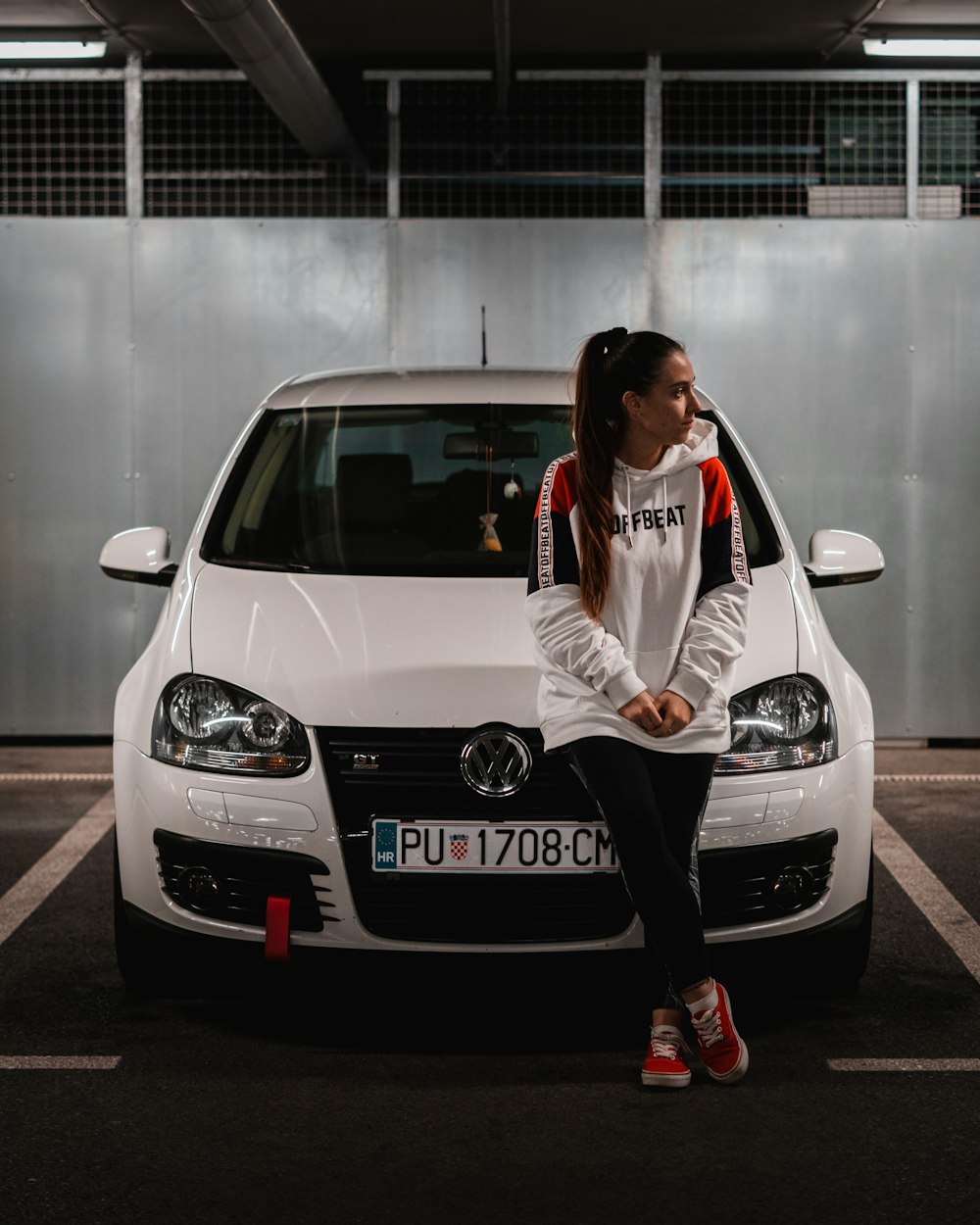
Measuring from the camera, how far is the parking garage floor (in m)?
3.00

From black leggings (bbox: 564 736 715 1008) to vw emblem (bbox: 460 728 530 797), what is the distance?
152mm

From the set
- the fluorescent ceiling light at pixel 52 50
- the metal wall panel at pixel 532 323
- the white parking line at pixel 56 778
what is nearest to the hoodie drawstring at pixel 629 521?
the white parking line at pixel 56 778

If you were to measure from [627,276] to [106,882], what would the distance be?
432 cm

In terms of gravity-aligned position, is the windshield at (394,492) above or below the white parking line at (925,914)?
above

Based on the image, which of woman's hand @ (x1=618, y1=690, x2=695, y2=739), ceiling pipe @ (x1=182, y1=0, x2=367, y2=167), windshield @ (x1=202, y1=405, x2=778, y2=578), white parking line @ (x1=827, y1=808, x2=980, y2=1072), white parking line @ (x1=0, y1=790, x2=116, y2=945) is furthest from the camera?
ceiling pipe @ (x1=182, y1=0, x2=367, y2=167)

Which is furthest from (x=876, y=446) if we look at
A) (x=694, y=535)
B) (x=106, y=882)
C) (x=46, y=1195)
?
(x=46, y=1195)

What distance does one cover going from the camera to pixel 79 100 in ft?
28.9

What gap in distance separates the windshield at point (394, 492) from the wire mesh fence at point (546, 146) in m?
3.80

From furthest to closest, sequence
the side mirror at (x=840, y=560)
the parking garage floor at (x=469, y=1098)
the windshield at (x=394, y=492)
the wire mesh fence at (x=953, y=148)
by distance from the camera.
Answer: the wire mesh fence at (x=953, y=148) → the side mirror at (x=840, y=560) → the windshield at (x=394, y=492) → the parking garage floor at (x=469, y=1098)

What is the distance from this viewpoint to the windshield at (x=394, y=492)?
4430mm

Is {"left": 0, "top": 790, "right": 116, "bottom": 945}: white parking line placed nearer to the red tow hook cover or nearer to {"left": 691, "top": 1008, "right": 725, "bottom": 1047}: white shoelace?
the red tow hook cover

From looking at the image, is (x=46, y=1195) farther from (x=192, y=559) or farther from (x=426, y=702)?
(x=192, y=559)

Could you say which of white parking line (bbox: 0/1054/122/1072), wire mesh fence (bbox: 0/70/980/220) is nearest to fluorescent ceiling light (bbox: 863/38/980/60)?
wire mesh fence (bbox: 0/70/980/220)

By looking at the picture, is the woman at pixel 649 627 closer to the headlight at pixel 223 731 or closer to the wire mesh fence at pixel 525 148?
the headlight at pixel 223 731
